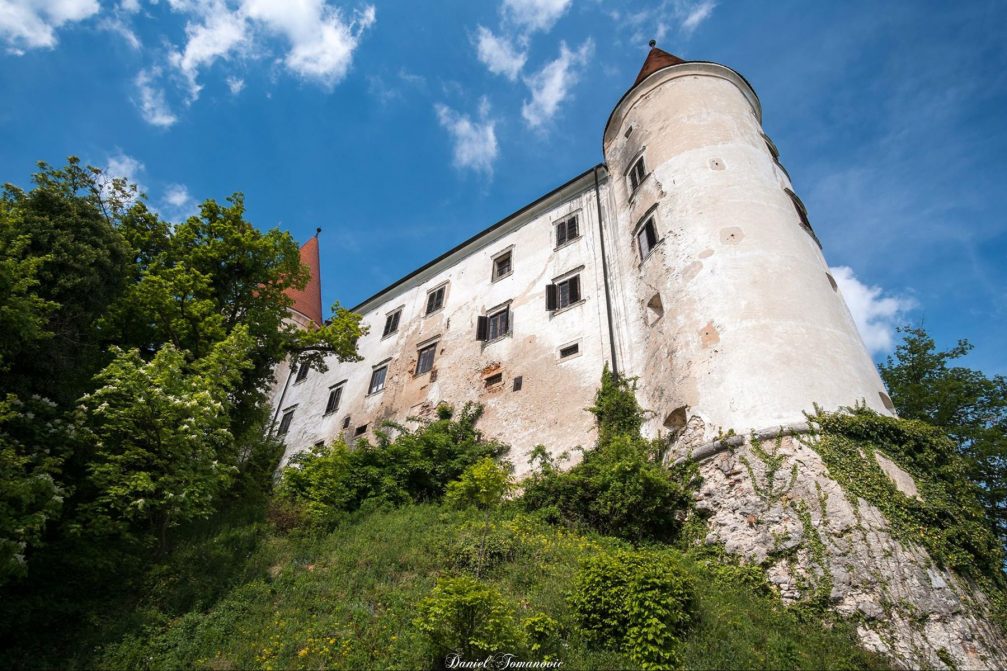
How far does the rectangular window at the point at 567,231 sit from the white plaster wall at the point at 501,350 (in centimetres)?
26

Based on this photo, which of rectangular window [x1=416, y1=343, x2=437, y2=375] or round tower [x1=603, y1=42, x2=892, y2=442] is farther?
rectangular window [x1=416, y1=343, x2=437, y2=375]

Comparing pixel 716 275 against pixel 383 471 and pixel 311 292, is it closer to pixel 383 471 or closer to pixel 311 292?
pixel 383 471

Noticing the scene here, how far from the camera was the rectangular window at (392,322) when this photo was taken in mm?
24266

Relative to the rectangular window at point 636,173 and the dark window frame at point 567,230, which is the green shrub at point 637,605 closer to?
the rectangular window at point 636,173

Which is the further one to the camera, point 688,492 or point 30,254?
point 688,492

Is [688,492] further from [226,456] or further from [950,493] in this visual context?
[226,456]

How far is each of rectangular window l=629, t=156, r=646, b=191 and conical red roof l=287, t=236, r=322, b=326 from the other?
16.8 m

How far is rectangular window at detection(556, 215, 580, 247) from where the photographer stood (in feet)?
64.6

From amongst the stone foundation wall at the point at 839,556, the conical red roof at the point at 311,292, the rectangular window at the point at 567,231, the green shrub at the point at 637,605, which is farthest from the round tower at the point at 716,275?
the conical red roof at the point at 311,292

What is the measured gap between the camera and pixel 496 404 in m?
17.2

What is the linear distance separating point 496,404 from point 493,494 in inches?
249

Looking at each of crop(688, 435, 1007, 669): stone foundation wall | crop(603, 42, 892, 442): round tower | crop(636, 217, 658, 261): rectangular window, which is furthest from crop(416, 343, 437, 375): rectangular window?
crop(688, 435, 1007, 669): stone foundation wall

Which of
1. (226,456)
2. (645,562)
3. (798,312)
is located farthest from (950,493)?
(226,456)

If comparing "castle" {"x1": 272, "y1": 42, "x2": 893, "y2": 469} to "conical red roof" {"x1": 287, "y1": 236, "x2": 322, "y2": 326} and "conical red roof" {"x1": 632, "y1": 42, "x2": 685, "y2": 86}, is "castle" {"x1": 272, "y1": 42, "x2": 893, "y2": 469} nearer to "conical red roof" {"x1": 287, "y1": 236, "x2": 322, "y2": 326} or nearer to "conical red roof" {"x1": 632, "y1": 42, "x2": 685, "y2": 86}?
"conical red roof" {"x1": 632, "y1": 42, "x2": 685, "y2": 86}
